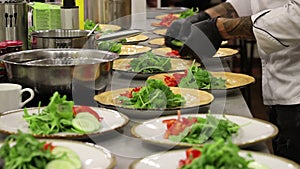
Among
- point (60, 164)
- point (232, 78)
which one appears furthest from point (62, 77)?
point (232, 78)

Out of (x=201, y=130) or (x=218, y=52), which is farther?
(x=218, y=52)

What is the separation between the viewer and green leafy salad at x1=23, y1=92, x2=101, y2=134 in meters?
1.37

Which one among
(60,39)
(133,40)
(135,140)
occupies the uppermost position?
(60,39)

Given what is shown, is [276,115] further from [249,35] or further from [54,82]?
[54,82]

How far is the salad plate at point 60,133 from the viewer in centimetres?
135

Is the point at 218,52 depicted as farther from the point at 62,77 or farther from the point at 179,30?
the point at 62,77

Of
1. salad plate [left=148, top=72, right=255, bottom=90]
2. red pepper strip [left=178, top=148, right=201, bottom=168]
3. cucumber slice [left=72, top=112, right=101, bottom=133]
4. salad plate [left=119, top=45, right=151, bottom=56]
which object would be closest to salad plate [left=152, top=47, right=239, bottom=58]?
salad plate [left=119, top=45, right=151, bottom=56]

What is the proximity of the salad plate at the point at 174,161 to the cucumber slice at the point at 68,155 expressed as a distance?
106 mm

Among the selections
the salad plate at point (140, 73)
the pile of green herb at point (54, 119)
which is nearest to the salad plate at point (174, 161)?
the pile of green herb at point (54, 119)

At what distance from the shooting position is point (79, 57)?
1908mm

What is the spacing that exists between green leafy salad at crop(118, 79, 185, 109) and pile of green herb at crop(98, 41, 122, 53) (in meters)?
0.80

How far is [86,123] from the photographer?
1.39 meters

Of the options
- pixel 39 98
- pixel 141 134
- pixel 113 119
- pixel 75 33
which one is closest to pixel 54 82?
pixel 39 98

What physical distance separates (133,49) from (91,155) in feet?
5.25
